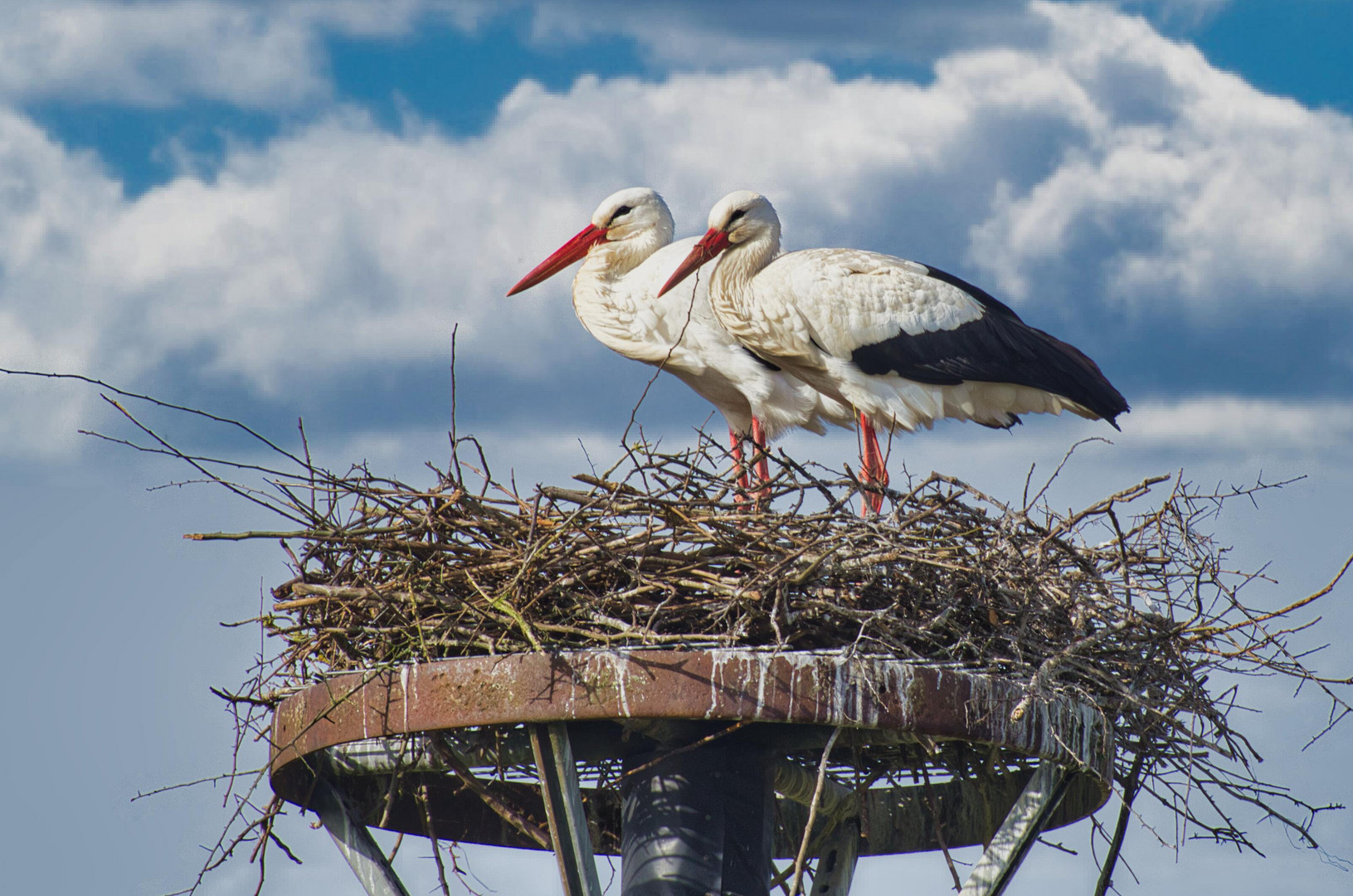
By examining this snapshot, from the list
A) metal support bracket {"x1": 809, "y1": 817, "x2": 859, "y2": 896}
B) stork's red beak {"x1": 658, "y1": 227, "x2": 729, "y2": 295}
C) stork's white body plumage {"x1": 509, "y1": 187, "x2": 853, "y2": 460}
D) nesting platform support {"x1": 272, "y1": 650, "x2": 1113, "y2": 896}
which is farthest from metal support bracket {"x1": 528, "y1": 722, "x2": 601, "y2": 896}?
stork's red beak {"x1": 658, "y1": 227, "x2": 729, "y2": 295}

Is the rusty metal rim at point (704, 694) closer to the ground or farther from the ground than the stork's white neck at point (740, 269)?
closer to the ground

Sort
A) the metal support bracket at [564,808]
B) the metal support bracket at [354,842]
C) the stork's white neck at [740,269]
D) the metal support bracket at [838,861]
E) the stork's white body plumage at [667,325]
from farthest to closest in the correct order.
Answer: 1. the stork's white body plumage at [667,325]
2. the stork's white neck at [740,269]
3. the metal support bracket at [838,861]
4. the metal support bracket at [354,842]
5. the metal support bracket at [564,808]

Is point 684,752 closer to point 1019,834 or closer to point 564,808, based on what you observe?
point 564,808

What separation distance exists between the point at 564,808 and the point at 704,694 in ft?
1.85

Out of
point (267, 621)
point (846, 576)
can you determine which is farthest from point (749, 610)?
point (267, 621)

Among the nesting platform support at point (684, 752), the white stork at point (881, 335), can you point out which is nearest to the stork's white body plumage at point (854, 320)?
the white stork at point (881, 335)

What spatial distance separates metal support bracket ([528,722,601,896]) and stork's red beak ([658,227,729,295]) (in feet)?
11.7

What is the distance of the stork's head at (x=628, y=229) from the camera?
8.50 meters

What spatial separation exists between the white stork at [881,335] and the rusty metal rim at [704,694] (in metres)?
2.84

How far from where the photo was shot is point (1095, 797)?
5668 mm

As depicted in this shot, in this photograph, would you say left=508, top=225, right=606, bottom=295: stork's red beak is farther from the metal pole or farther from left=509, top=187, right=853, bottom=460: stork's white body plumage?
the metal pole

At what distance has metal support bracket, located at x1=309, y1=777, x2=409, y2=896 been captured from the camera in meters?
5.18

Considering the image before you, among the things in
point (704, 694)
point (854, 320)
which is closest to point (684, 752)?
point (704, 694)

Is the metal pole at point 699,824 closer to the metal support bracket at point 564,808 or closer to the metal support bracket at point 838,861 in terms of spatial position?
the metal support bracket at point 564,808
